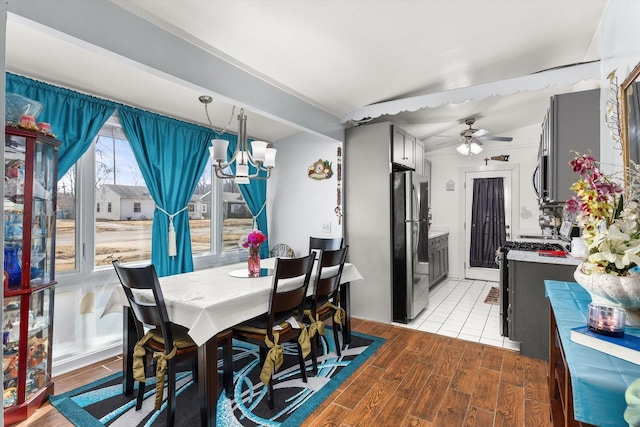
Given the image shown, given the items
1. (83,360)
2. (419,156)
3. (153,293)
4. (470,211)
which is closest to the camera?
(153,293)

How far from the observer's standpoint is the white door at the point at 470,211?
215 inches

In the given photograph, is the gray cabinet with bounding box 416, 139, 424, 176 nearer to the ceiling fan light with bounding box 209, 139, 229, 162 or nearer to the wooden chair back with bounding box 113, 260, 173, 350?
the ceiling fan light with bounding box 209, 139, 229, 162

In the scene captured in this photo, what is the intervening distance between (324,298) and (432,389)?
1042 mm

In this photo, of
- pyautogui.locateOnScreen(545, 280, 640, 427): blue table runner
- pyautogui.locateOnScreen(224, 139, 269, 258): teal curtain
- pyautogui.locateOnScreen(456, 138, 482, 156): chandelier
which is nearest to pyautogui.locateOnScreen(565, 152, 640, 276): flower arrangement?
pyautogui.locateOnScreen(545, 280, 640, 427): blue table runner

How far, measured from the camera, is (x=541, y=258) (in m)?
2.81

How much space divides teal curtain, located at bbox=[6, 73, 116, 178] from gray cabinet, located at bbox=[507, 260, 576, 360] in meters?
3.76

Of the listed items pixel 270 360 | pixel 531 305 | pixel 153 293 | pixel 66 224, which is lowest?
pixel 270 360

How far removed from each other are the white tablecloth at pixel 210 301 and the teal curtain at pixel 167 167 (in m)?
0.77

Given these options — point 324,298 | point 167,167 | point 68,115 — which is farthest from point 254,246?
point 68,115

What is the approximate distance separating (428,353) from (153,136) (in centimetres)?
323

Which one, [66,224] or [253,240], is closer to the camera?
[253,240]

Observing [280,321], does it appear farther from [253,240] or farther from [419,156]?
[419,156]

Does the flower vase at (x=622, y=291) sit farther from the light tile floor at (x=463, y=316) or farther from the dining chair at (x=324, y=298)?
the light tile floor at (x=463, y=316)

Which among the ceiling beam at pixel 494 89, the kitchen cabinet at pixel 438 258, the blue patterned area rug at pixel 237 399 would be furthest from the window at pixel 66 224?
the kitchen cabinet at pixel 438 258
